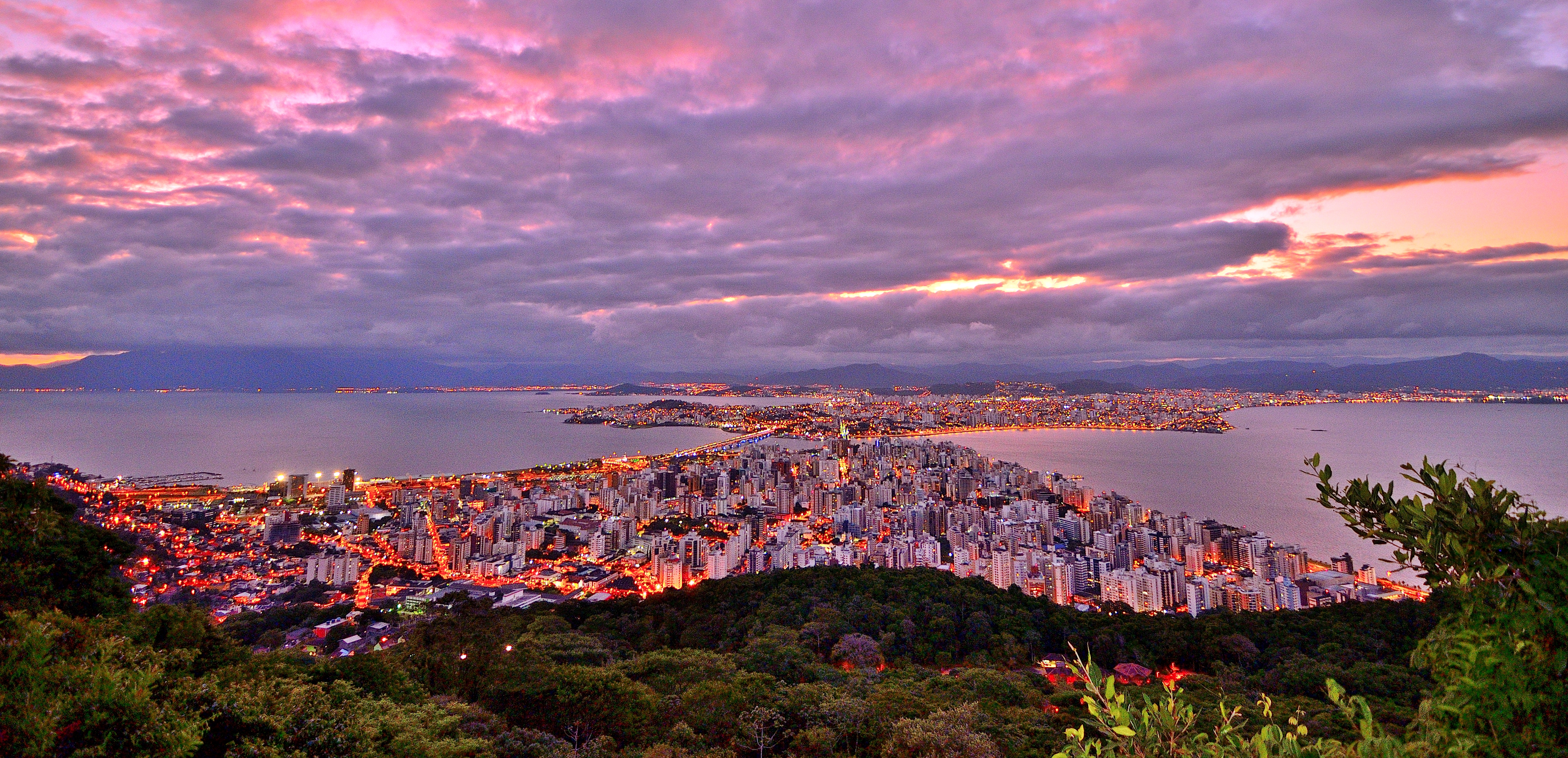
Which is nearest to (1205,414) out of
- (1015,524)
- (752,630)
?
(1015,524)

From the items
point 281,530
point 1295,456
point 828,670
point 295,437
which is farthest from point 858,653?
point 295,437

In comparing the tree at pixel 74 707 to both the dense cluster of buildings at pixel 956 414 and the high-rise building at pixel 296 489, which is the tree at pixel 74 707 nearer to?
the high-rise building at pixel 296 489

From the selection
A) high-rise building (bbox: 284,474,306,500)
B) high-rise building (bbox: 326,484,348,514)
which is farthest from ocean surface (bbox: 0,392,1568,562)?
high-rise building (bbox: 326,484,348,514)

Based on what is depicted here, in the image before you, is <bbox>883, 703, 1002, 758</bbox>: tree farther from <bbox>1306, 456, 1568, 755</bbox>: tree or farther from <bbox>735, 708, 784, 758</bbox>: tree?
<bbox>1306, 456, 1568, 755</bbox>: tree

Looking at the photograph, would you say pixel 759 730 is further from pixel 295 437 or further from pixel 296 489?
pixel 295 437

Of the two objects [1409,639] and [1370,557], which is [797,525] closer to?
[1409,639]

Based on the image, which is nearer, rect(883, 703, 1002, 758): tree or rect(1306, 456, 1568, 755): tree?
rect(1306, 456, 1568, 755): tree
